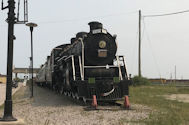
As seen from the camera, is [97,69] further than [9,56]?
Yes

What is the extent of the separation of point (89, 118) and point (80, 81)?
10.9 feet

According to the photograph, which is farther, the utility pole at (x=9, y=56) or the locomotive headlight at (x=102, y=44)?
the locomotive headlight at (x=102, y=44)

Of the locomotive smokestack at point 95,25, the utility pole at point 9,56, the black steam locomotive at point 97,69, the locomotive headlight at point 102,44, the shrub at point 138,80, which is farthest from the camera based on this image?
the shrub at point 138,80

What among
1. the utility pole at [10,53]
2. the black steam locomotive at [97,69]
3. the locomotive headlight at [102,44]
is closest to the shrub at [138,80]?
the black steam locomotive at [97,69]

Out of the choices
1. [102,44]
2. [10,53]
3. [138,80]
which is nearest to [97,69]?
[102,44]

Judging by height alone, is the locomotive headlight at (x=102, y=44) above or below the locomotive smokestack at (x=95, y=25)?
below

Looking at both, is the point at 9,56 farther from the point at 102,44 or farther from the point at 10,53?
the point at 102,44

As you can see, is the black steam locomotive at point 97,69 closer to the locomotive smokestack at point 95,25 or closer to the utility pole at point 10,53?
the locomotive smokestack at point 95,25

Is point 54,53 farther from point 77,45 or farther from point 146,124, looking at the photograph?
point 146,124

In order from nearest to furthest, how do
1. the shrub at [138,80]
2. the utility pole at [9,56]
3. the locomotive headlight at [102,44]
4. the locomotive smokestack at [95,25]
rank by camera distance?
the utility pole at [9,56]
the locomotive headlight at [102,44]
the locomotive smokestack at [95,25]
the shrub at [138,80]

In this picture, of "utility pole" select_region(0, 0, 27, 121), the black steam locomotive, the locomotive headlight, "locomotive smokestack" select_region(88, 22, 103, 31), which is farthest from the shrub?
"utility pole" select_region(0, 0, 27, 121)

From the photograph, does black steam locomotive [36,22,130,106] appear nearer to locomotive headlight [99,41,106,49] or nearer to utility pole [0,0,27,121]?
locomotive headlight [99,41,106,49]

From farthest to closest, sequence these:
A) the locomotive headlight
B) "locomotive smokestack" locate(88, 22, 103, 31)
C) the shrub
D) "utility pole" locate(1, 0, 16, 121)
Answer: the shrub, "locomotive smokestack" locate(88, 22, 103, 31), the locomotive headlight, "utility pole" locate(1, 0, 16, 121)

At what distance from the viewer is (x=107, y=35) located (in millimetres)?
13070
